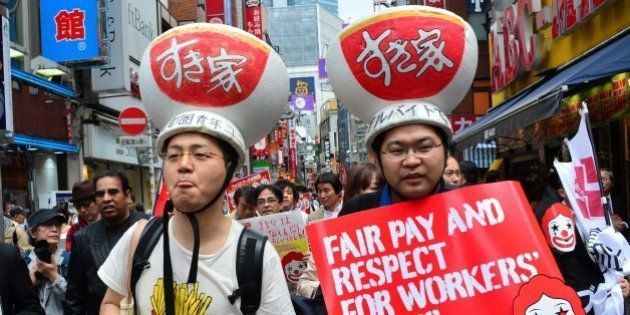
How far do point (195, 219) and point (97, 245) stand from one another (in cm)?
236

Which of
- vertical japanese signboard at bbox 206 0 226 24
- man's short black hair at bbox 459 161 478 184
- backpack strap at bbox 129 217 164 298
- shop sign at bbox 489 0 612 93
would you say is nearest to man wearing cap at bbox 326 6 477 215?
backpack strap at bbox 129 217 164 298

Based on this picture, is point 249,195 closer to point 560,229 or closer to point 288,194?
point 288,194

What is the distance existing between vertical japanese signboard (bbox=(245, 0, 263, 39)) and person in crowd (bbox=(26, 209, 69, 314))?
4680 cm

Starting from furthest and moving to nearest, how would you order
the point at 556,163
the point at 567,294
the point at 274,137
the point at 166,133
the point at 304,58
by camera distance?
the point at 304,58 → the point at 274,137 → the point at 556,163 → the point at 166,133 → the point at 567,294

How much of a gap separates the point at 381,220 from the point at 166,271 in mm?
844

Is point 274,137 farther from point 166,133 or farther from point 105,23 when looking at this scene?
point 166,133

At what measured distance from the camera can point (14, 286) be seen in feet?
13.3

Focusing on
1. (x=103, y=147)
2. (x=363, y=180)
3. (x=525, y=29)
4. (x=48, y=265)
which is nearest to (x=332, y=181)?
(x=363, y=180)

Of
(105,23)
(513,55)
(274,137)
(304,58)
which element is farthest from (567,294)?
(304,58)

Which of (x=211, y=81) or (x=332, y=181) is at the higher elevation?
(x=211, y=81)

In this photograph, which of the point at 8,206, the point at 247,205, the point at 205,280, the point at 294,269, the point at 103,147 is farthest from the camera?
the point at 103,147

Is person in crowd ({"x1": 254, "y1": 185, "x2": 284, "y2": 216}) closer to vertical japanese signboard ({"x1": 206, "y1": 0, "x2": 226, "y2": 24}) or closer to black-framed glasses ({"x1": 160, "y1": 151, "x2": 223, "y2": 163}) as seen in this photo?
black-framed glasses ({"x1": 160, "y1": 151, "x2": 223, "y2": 163})

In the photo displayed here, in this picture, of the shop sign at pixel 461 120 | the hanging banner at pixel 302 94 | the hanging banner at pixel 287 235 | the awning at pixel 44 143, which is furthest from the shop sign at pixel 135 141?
the hanging banner at pixel 302 94

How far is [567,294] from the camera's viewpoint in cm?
269
